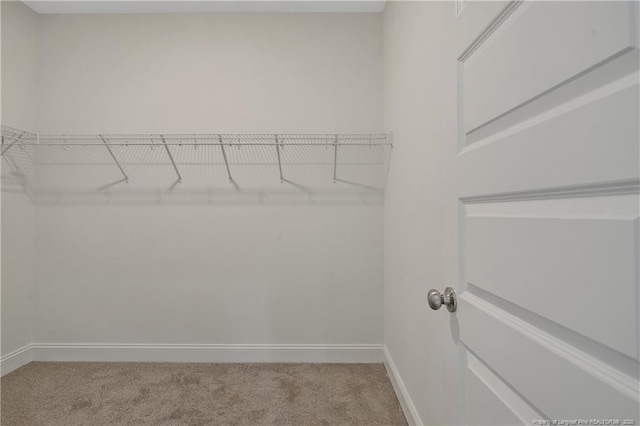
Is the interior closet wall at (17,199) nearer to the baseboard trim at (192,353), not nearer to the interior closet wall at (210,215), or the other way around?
the interior closet wall at (210,215)

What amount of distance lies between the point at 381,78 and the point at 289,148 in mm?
829

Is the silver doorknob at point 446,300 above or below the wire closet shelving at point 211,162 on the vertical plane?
below

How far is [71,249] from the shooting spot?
2123 millimetres

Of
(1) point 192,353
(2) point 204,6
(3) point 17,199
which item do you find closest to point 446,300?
Answer: (1) point 192,353

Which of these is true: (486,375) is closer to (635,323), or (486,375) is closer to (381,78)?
(635,323)

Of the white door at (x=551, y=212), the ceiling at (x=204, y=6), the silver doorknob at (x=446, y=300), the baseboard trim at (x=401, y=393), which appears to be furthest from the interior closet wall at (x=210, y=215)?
the white door at (x=551, y=212)

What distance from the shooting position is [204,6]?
2090 mm

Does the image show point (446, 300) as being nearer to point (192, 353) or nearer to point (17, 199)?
point (192, 353)

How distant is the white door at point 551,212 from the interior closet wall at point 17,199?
2692 mm

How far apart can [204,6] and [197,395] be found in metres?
2.52

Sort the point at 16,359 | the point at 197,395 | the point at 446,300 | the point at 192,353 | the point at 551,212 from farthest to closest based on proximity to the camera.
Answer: the point at 192,353, the point at 16,359, the point at 197,395, the point at 446,300, the point at 551,212

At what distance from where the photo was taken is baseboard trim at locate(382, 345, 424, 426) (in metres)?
→ 1.41

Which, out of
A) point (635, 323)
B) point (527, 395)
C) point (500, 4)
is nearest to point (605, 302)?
point (635, 323)

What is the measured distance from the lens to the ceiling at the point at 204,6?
6.72 ft
